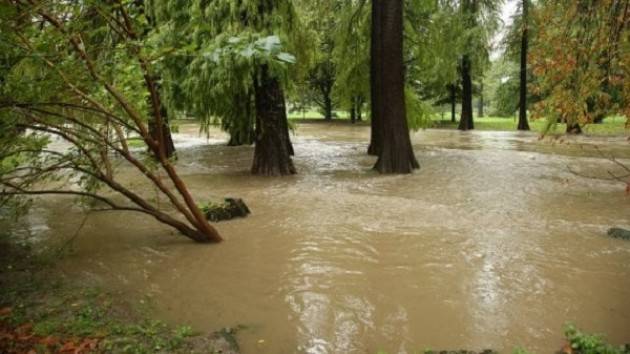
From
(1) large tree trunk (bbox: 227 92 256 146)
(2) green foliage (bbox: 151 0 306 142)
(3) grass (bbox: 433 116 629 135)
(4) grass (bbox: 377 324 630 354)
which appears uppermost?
(2) green foliage (bbox: 151 0 306 142)

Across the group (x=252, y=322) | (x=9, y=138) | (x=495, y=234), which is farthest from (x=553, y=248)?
(x=9, y=138)

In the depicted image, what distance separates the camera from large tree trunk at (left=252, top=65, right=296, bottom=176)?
10469 mm

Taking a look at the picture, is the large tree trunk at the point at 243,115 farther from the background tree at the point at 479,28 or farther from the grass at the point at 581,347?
the background tree at the point at 479,28

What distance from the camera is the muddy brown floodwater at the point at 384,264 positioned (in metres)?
3.92

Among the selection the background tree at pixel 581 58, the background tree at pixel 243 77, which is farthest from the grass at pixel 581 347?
the background tree at pixel 243 77

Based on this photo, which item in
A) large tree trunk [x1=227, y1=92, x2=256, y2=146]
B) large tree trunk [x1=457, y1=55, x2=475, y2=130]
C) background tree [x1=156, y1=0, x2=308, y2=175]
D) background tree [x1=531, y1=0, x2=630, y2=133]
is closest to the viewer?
background tree [x1=531, y1=0, x2=630, y2=133]

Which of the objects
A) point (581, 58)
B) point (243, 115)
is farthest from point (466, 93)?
point (581, 58)

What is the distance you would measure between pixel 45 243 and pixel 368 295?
168 inches

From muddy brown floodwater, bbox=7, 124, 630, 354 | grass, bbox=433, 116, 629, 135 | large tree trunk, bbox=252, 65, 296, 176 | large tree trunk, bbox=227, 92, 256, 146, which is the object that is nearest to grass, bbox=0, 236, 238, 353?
muddy brown floodwater, bbox=7, 124, 630, 354

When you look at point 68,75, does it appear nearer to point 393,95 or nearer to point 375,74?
point 393,95

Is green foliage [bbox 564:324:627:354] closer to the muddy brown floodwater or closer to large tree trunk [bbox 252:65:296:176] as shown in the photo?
the muddy brown floodwater

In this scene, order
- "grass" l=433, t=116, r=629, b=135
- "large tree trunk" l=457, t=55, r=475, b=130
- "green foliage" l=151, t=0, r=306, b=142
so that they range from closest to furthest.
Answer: "green foliage" l=151, t=0, r=306, b=142 → "grass" l=433, t=116, r=629, b=135 → "large tree trunk" l=457, t=55, r=475, b=130

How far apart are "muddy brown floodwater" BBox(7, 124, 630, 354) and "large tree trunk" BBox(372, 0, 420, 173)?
160 cm

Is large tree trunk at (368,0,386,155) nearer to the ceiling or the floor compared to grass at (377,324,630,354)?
nearer to the ceiling
